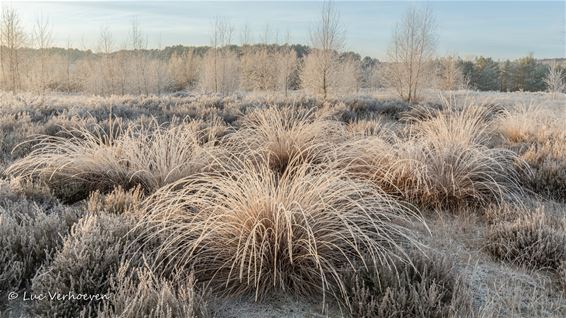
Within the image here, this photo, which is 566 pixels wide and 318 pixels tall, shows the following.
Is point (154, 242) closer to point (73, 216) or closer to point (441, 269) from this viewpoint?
point (73, 216)

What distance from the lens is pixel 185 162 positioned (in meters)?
4.56

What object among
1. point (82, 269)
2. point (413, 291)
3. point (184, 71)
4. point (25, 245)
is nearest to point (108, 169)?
point (25, 245)

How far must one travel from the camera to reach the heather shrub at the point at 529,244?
308 centimetres

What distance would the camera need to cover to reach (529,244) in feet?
10.5

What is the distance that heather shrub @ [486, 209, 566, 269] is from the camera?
3082mm

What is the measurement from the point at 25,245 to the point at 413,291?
2474 millimetres

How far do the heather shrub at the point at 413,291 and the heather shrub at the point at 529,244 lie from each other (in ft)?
2.19

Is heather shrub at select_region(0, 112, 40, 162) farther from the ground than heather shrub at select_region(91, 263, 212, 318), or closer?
farther from the ground

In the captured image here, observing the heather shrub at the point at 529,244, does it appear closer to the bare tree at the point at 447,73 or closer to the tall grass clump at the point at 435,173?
the tall grass clump at the point at 435,173

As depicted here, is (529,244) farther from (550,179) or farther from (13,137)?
(13,137)

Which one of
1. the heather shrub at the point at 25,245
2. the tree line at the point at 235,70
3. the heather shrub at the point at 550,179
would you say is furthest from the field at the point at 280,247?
the tree line at the point at 235,70

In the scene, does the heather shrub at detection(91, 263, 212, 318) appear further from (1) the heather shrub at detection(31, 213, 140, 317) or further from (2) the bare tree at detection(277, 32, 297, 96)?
(2) the bare tree at detection(277, 32, 297, 96)

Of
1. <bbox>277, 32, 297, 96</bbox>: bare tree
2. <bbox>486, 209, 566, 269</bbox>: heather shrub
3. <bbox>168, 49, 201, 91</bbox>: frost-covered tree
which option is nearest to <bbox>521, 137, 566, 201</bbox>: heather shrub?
<bbox>486, 209, 566, 269</bbox>: heather shrub

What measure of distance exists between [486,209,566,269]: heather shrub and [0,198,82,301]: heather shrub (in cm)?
314
